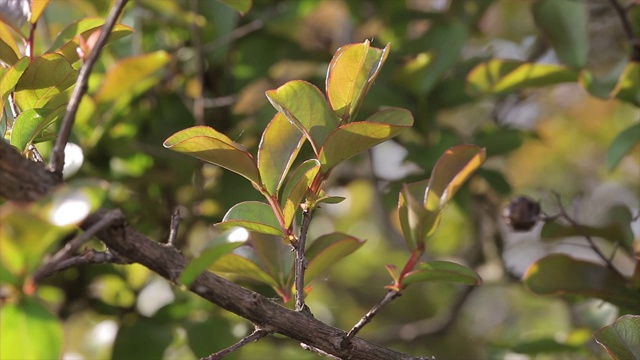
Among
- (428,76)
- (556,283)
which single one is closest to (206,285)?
(556,283)

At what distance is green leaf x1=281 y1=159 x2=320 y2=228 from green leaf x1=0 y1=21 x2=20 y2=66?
0.28 metres

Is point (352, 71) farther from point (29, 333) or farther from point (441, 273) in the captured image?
point (29, 333)

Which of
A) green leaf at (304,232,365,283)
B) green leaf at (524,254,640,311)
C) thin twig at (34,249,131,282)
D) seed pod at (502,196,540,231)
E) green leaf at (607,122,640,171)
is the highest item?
thin twig at (34,249,131,282)

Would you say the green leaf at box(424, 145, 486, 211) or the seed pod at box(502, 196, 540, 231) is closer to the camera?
the green leaf at box(424, 145, 486, 211)

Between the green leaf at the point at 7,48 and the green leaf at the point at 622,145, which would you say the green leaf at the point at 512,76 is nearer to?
the green leaf at the point at 622,145

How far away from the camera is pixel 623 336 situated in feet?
2.21

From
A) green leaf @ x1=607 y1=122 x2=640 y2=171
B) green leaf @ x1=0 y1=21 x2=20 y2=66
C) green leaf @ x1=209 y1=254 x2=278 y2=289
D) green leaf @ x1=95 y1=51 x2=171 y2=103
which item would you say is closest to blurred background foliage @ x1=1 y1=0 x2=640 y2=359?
green leaf @ x1=95 y1=51 x2=171 y2=103

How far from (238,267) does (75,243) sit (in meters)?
0.22

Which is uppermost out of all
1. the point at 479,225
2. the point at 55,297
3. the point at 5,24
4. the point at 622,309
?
the point at 5,24

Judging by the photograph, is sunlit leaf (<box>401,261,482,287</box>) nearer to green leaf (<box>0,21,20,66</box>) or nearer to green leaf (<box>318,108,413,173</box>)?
green leaf (<box>318,108,413,173</box>)

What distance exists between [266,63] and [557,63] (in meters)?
0.50

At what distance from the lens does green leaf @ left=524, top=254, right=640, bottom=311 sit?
890mm

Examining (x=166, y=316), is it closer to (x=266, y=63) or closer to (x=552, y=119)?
(x=266, y=63)

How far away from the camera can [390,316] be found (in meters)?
2.15
